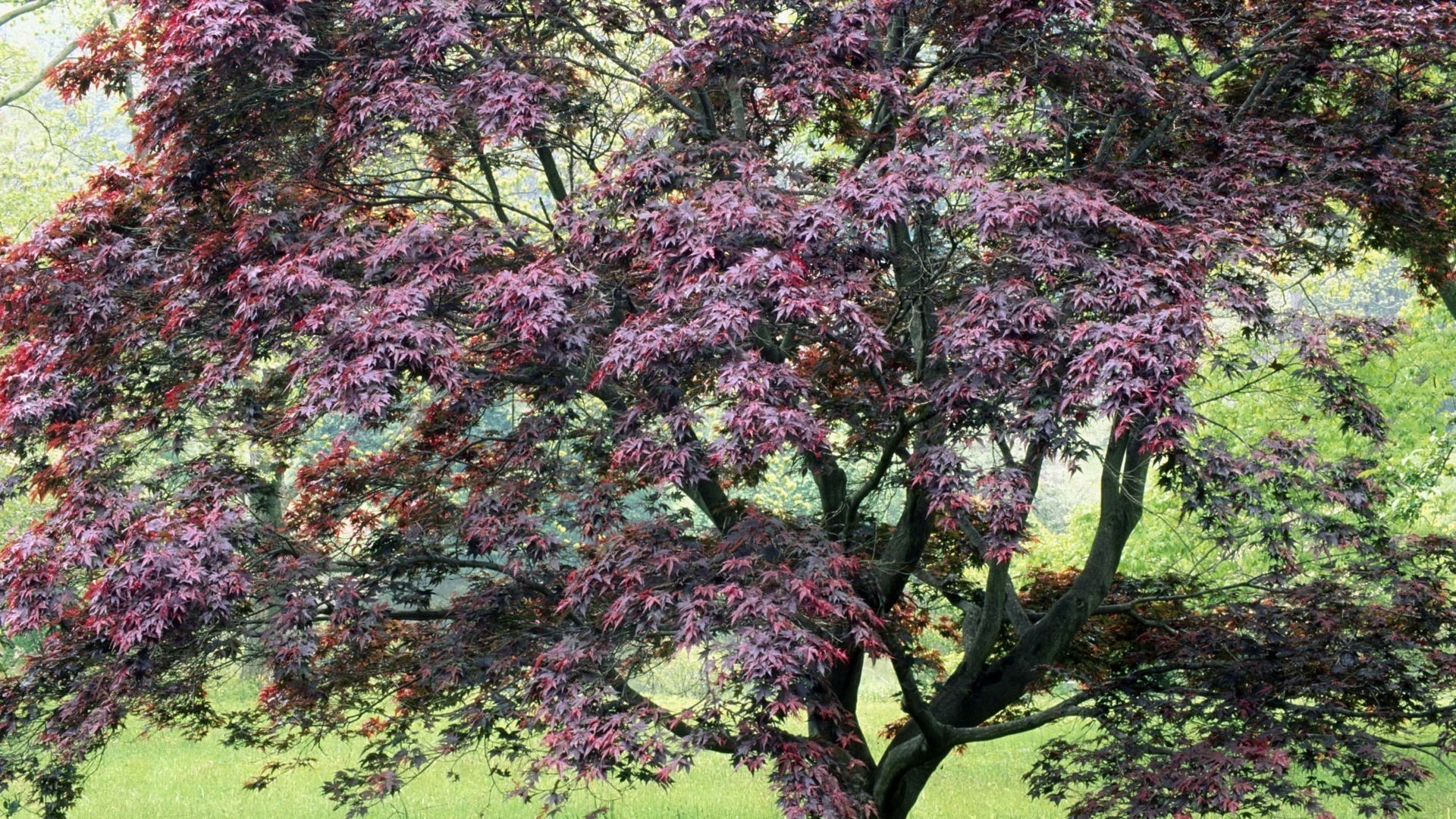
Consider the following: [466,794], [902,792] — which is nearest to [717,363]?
[902,792]

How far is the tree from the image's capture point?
15.9 feet

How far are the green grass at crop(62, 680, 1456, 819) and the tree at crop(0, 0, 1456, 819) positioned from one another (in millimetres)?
3597

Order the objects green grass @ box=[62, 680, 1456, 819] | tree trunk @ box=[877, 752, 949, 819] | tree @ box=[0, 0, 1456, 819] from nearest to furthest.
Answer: tree @ box=[0, 0, 1456, 819] < tree trunk @ box=[877, 752, 949, 819] < green grass @ box=[62, 680, 1456, 819]

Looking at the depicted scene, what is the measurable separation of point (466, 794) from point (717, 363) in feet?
25.8

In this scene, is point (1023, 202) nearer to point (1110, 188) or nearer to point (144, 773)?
point (1110, 188)

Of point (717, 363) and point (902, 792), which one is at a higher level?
point (717, 363)

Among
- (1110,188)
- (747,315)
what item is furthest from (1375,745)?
(747,315)

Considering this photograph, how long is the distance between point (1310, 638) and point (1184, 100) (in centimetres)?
293

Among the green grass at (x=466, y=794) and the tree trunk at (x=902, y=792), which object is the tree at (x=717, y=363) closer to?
the tree trunk at (x=902, y=792)

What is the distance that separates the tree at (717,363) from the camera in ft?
15.9

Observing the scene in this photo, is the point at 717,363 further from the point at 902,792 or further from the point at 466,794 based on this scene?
the point at 466,794

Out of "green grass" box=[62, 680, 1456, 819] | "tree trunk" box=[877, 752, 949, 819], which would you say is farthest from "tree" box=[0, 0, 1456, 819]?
"green grass" box=[62, 680, 1456, 819]

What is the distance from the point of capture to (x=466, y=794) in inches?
452

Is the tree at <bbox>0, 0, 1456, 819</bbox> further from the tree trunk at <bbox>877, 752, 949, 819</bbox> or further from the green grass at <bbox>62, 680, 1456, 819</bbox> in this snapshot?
the green grass at <bbox>62, 680, 1456, 819</bbox>
